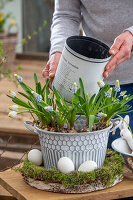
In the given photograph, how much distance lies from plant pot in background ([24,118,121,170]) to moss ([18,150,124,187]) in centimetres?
4

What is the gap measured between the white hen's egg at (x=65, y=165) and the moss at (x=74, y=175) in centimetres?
1

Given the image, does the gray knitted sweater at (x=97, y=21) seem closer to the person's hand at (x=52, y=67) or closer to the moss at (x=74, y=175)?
the person's hand at (x=52, y=67)

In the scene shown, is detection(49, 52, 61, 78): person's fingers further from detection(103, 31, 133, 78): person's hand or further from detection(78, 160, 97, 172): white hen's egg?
detection(78, 160, 97, 172): white hen's egg

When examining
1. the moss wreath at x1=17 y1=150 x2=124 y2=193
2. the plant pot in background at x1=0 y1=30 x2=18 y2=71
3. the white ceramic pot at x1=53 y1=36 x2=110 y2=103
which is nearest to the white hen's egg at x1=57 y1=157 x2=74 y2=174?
the moss wreath at x1=17 y1=150 x2=124 y2=193

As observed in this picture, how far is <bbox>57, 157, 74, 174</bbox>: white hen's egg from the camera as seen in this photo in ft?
3.59

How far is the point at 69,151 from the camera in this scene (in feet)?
3.67

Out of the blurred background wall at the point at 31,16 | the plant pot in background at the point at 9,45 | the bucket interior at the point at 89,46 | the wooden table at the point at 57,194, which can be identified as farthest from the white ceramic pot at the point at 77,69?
the blurred background wall at the point at 31,16

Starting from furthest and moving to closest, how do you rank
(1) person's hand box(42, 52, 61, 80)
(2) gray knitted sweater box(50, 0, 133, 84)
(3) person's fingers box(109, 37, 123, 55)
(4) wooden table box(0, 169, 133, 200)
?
(2) gray knitted sweater box(50, 0, 133, 84)
(1) person's hand box(42, 52, 61, 80)
(3) person's fingers box(109, 37, 123, 55)
(4) wooden table box(0, 169, 133, 200)

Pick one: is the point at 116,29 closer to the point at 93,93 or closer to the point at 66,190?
the point at 93,93

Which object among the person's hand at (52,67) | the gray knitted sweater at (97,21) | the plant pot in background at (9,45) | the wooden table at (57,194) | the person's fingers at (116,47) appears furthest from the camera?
the plant pot in background at (9,45)

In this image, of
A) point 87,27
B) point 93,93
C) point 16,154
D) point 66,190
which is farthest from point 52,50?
point 66,190

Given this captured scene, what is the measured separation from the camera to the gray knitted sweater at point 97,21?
1428mm

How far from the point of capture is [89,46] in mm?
1258

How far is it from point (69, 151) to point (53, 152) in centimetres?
5
